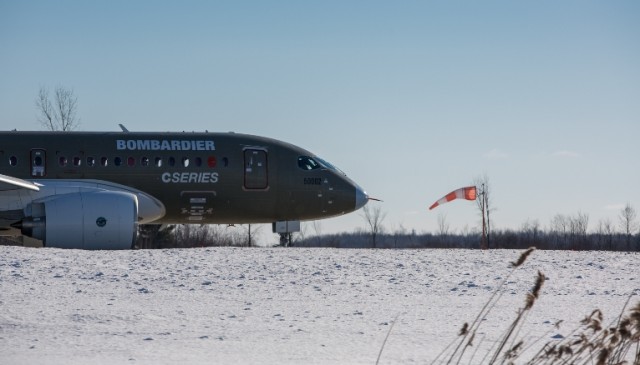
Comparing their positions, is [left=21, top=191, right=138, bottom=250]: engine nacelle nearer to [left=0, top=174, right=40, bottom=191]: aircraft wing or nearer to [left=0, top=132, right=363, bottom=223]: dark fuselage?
[left=0, top=174, right=40, bottom=191]: aircraft wing

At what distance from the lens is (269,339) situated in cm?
857

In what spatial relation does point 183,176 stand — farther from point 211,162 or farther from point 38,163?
point 38,163

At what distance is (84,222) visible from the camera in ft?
70.7

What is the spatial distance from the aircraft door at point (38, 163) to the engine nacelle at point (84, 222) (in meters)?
3.47

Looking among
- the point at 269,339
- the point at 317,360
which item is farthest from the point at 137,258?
the point at 317,360

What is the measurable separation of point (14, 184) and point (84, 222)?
6.70ft

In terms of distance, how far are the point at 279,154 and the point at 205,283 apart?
1479cm

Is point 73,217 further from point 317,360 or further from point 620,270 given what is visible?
point 317,360

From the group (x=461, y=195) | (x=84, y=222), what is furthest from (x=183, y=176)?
(x=461, y=195)

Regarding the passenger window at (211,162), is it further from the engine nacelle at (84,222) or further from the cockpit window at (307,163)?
the engine nacelle at (84,222)

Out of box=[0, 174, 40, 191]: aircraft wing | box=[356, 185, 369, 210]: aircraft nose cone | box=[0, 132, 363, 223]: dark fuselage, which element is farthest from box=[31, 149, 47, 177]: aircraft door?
box=[356, 185, 369, 210]: aircraft nose cone

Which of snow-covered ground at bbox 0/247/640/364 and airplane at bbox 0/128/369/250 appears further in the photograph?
airplane at bbox 0/128/369/250

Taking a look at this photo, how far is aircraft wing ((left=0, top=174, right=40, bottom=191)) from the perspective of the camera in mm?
21841

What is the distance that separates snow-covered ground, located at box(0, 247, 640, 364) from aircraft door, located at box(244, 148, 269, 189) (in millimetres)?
9613
